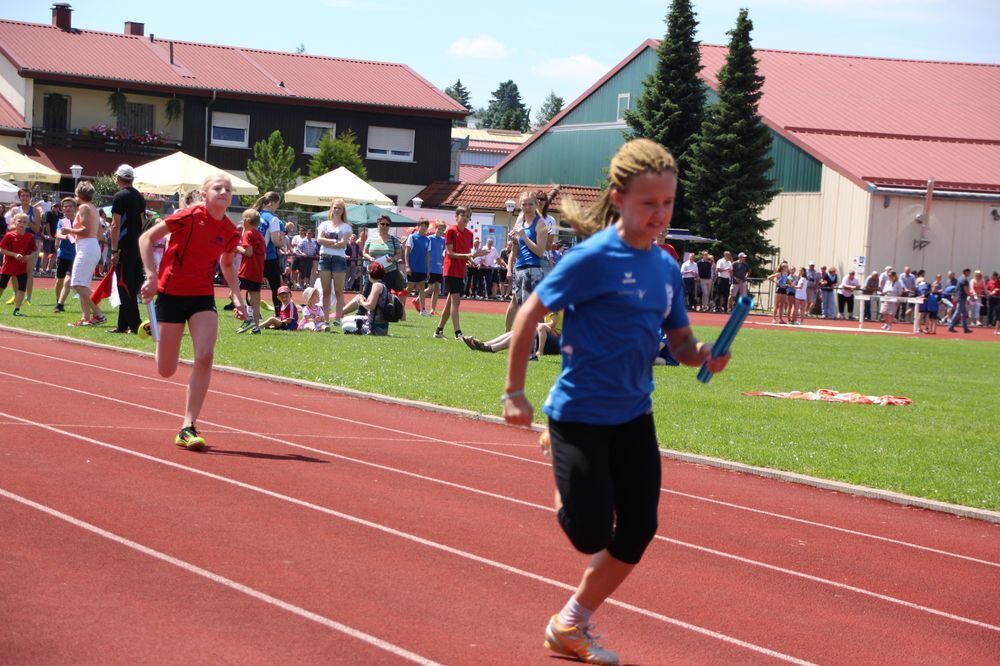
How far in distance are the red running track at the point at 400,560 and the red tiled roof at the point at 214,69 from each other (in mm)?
48884

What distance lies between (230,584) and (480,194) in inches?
2109

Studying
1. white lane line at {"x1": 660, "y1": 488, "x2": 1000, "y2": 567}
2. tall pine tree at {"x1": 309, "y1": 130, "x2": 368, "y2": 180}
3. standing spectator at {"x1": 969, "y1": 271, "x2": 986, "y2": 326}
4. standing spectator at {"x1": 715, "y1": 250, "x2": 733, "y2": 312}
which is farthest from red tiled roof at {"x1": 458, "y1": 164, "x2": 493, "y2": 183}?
white lane line at {"x1": 660, "y1": 488, "x2": 1000, "y2": 567}

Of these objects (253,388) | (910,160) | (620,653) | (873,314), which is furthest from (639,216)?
(910,160)

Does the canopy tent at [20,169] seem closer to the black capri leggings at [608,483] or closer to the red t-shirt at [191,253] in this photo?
the red t-shirt at [191,253]

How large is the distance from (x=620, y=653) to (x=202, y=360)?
4972mm

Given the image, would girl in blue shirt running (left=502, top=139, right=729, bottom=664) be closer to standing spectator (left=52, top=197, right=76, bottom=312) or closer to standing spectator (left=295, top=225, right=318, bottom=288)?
standing spectator (left=52, top=197, right=76, bottom=312)

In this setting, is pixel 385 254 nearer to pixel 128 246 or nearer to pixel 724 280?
pixel 128 246

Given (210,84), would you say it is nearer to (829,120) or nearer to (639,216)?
(829,120)

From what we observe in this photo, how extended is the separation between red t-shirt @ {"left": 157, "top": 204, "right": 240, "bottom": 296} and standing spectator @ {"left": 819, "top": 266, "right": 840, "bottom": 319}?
117ft

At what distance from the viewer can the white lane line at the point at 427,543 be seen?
5.98 metres

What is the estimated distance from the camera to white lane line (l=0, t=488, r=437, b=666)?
213 inches

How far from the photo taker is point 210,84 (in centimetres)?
5938

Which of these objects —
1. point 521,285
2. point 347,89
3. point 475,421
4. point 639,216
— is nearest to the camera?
point 639,216

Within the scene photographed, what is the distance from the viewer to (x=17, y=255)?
21.8 metres
